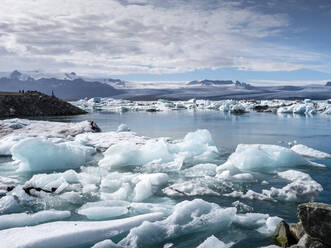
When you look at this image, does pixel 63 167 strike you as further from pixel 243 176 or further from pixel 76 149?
pixel 243 176

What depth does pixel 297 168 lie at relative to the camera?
10.5 m

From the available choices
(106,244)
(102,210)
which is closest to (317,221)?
(106,244)

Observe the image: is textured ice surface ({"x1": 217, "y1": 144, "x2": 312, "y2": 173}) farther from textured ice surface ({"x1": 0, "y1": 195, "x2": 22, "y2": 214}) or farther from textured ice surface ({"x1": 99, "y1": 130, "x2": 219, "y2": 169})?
textured ice surface ({"x1": 0, "y1": 195, "x2": 22, "y2": 214})

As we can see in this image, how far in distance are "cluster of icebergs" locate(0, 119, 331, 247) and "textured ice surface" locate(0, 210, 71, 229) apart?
18 millimetres

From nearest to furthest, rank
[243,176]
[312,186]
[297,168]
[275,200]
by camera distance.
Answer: [275,200] < [312,186] < [243,176] < [297,168]

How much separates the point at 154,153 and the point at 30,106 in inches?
1251

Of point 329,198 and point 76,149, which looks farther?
point 76,149

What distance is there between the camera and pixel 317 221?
15.0 feet

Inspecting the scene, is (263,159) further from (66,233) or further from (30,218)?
(30,218)

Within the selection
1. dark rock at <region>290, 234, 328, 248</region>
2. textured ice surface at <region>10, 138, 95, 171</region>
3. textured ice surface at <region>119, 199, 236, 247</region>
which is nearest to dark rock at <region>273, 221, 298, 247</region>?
dark rock at <region>290, 234, 328, 248</region>

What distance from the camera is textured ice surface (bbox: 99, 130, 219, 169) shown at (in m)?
11.1

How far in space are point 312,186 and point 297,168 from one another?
2.66 meters

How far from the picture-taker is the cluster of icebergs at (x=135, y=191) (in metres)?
5.45

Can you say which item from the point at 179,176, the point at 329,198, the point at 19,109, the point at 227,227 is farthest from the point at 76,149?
the point at 19,109
